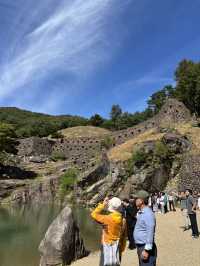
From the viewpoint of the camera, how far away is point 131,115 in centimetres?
10681

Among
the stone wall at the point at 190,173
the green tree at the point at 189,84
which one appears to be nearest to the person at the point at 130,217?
the stone wall at the point at 190,173

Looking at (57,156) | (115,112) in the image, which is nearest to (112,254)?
(57,156)

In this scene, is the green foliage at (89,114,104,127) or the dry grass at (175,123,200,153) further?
the green foliage at (89,114,104,127)

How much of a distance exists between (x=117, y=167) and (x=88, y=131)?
1848 inches

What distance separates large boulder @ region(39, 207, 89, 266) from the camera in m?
17.0

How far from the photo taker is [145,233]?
877cm

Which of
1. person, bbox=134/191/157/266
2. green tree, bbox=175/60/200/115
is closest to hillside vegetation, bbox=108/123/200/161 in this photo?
green tree, bbox=175/60/200/115

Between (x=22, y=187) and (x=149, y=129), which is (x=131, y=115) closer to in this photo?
(x=149, y=129)

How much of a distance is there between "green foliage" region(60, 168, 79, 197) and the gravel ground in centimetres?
3476

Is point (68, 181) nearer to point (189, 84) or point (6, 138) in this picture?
point (6, 138)

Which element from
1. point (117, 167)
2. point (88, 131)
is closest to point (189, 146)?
point (117, 167)

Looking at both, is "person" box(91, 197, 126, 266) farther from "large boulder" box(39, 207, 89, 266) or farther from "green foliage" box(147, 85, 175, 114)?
"green foliage" box(147, 85, 175, 114)

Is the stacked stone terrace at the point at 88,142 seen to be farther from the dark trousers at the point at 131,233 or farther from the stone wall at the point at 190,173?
the dark trousers at the point at 131,233

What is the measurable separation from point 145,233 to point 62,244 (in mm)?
9401
